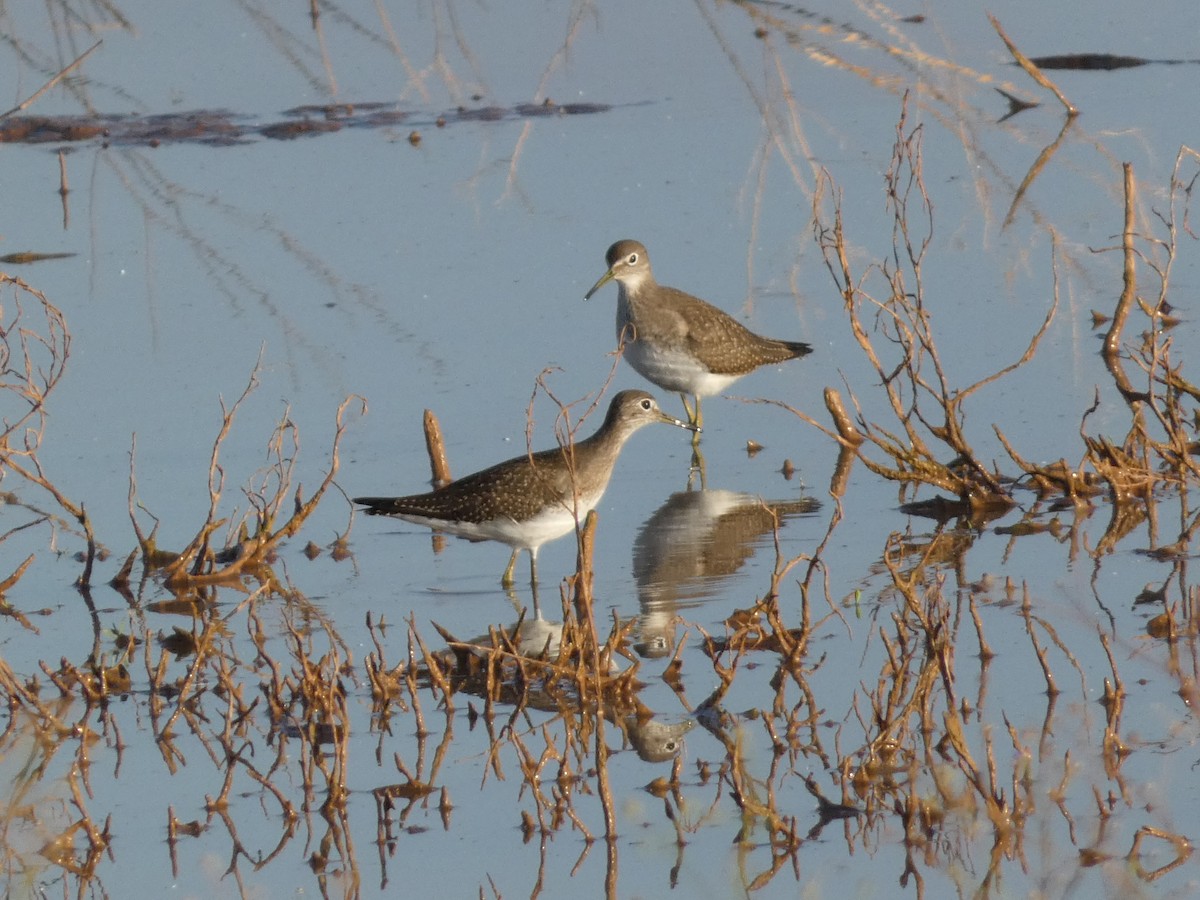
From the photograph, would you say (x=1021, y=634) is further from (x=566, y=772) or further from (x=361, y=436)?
(x=361, y=436)

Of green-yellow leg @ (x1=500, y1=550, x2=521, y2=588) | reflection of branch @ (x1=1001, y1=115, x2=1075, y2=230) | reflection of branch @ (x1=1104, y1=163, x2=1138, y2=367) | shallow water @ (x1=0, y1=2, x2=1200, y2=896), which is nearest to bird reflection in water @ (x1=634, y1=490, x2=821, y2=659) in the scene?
shallow water @ (x1=0, y1=2, x2=1200, y2=896)

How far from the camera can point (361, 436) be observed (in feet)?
33.1

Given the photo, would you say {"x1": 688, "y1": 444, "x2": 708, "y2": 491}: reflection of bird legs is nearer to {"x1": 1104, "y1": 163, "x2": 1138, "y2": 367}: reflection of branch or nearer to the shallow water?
the shallow water

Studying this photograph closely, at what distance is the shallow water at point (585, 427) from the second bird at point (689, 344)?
20cm

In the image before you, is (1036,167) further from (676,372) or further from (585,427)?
(585,427)

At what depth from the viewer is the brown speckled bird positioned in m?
8.09

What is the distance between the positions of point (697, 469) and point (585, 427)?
0.63 meters

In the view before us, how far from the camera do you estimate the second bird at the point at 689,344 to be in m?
10.9

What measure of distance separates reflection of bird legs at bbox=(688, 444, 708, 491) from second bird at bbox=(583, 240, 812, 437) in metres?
0.78

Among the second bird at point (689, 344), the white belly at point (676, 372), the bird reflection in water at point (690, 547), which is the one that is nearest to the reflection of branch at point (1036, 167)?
the second bird at point (689, 344)

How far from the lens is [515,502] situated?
814 cm

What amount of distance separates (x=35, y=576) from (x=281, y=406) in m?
2.32

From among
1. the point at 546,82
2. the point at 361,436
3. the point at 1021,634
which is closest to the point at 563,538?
the point at 361,436

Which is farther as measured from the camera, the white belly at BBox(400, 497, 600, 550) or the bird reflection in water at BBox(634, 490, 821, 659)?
the white belly at BBox(400, 497, 600, 550)
